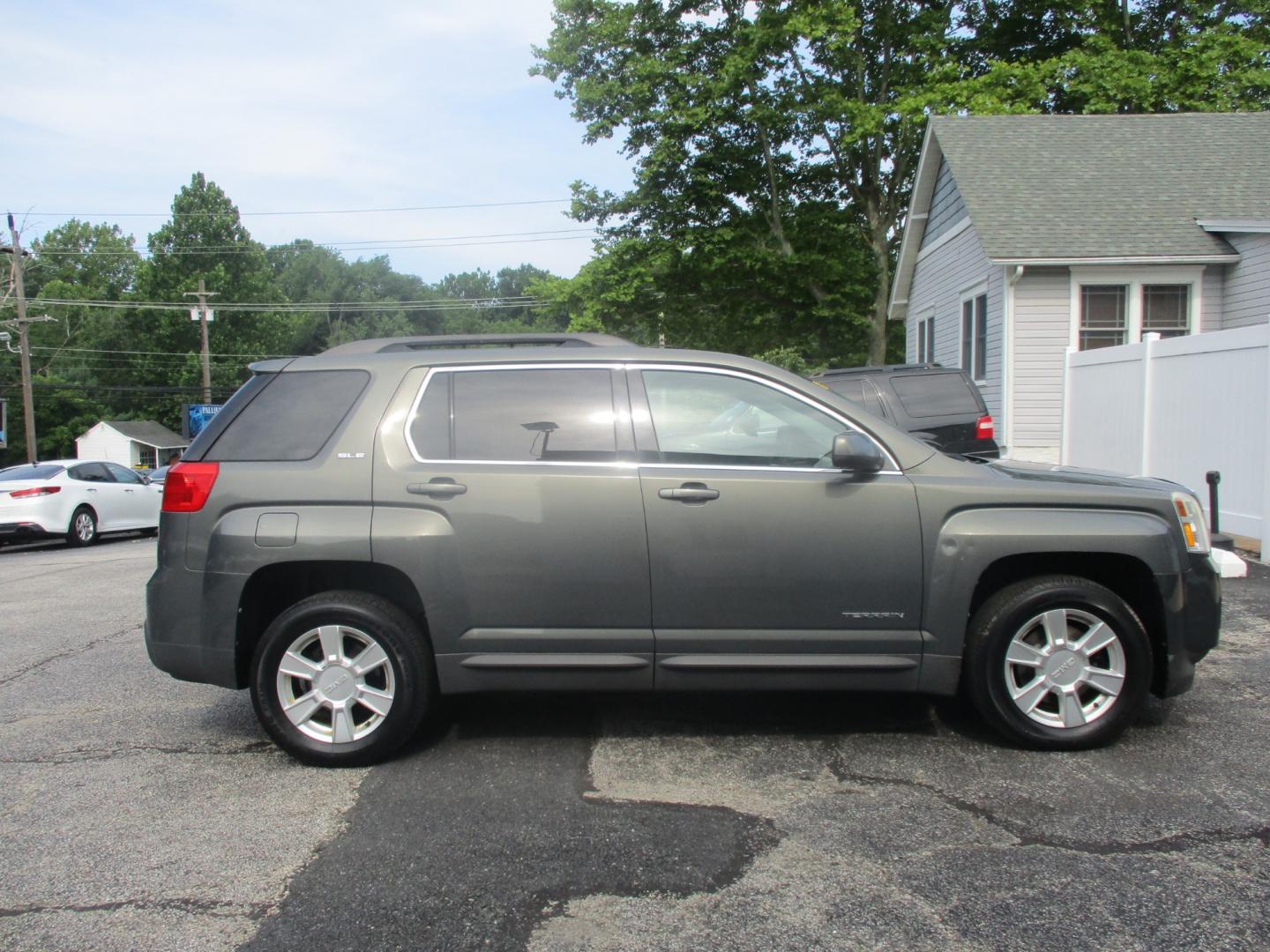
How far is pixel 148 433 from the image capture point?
7256 cm

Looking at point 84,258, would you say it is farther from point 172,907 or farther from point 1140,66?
point 172,907

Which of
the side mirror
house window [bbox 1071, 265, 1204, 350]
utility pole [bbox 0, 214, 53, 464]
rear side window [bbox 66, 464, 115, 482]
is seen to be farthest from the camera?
utility pole [bbox 0, 214, 53, 464]

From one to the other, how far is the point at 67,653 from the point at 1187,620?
6676 millimetres

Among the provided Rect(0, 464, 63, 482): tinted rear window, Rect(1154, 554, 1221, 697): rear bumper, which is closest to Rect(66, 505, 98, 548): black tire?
Rect(0, 464, 63, 482): tinted rear window

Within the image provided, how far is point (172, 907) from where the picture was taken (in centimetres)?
311

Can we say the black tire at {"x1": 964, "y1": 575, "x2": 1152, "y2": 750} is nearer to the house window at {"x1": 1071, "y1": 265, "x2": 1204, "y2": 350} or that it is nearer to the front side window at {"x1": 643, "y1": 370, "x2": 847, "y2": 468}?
the front side window at {"x1": 643, "y1": 370, "x2": 847, "y2": 468}

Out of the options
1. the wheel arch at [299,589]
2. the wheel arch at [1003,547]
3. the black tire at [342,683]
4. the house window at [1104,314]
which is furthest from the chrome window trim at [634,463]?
the house window at [1104,314]

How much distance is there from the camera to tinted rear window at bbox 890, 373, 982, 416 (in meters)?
10.6

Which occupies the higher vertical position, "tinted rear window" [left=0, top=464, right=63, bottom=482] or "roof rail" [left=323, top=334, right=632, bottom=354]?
"roof rail" [left=323, top=334, right=632, bottom=354]

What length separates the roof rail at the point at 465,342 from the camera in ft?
15.8

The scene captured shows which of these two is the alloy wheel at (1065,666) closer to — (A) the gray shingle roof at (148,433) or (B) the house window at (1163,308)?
(B) the house window at (1163,308)

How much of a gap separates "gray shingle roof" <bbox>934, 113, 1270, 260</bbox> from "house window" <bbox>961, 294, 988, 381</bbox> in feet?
5.69

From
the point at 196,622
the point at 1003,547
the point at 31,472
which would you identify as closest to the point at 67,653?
the point at 196,622

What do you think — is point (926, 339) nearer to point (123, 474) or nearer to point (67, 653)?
point (123, 474)
